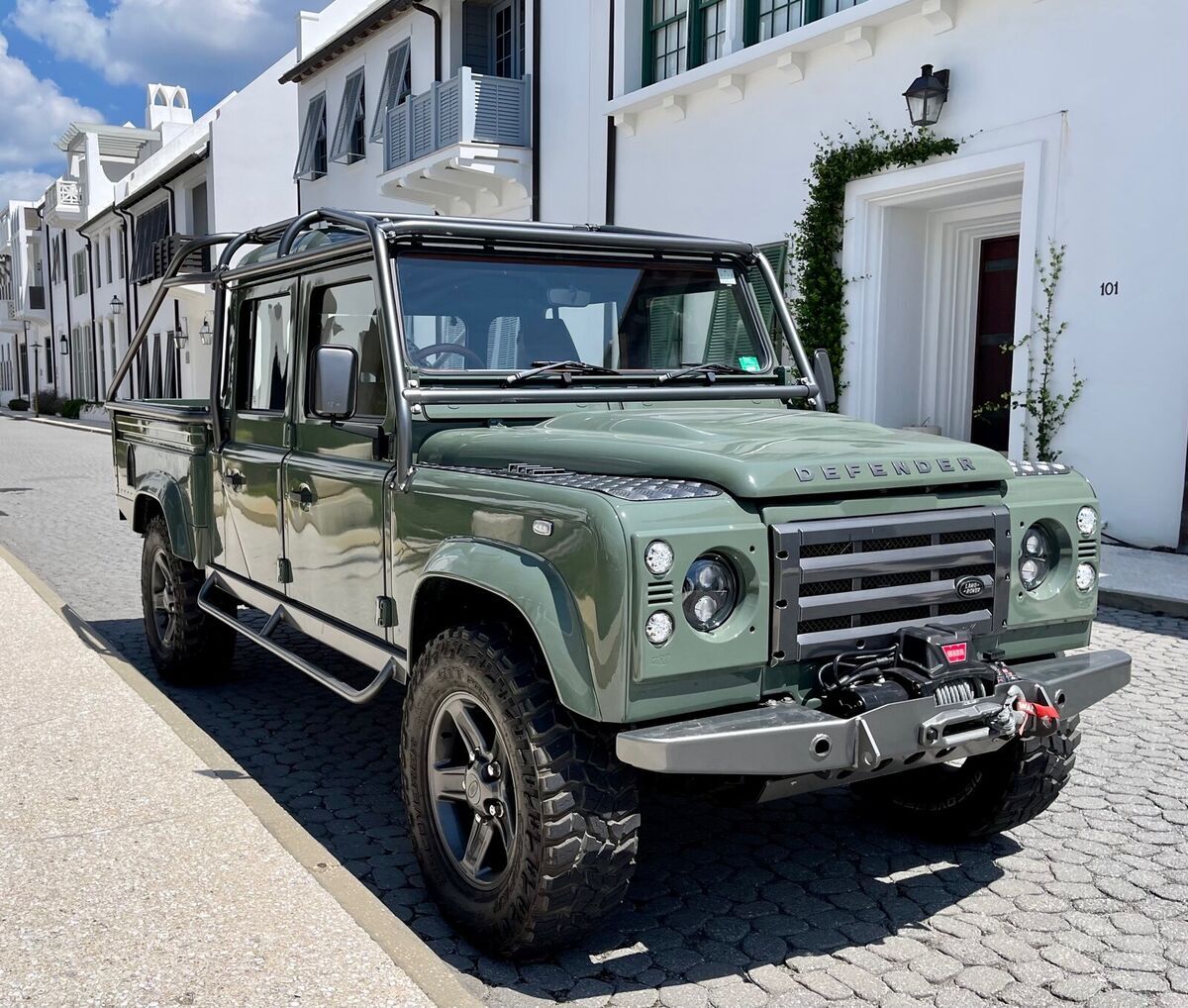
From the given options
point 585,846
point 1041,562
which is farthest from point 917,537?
point 585,846

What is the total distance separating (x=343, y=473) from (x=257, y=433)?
Result: 105 centimetres

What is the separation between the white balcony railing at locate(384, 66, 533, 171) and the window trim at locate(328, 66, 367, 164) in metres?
4.68

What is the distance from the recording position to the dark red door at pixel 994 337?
1157 centimetres

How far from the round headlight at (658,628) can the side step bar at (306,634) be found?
120 cm

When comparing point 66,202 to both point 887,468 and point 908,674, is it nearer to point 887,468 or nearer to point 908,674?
point 887,468

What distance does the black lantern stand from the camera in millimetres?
10656

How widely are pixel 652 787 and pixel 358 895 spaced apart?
36.0 inches

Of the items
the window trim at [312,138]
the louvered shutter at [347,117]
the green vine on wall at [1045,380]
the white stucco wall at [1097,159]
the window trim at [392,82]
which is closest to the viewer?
the white stucco wall at [1097,159]

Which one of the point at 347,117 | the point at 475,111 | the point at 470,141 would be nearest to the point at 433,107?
the point at 475,111

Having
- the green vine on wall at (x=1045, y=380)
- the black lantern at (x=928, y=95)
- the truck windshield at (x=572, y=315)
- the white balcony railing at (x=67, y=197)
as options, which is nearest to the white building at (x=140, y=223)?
the white balcony railing at (x=67, y=197)

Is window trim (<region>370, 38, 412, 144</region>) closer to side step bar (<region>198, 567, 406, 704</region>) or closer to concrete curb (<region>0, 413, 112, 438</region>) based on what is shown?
concrete curb (<region>0, 413, 112, 438</region>)

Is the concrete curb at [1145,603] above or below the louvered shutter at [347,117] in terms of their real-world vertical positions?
below

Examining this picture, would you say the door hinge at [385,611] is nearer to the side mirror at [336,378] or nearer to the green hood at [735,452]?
the green hood at [735,452]

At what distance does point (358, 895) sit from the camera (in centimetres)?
334
